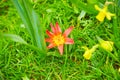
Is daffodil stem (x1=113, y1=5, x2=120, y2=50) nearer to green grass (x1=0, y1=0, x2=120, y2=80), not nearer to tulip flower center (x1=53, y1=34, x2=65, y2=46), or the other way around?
green grass (x1=0, y1=0, x2=120, y2=80)

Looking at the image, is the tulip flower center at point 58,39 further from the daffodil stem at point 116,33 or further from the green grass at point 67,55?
the daffodil stem at point 116,33

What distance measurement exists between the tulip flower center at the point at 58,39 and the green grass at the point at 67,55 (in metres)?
0.05

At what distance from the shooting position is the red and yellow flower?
72.5 inches

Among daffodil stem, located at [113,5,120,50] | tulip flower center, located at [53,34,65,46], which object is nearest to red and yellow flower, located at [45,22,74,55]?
tulip flower center, located at [53,34,65,46]

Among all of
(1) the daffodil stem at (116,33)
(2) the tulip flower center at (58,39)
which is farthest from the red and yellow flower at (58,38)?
(1) the daffodil stem at (116,33)

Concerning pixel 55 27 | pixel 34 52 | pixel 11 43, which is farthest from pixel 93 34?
pixel 11 43

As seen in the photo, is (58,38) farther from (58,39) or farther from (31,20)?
(31,20)

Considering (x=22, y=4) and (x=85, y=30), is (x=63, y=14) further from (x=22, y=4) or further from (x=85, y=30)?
(x=22, y=4)

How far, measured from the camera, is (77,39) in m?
1.94

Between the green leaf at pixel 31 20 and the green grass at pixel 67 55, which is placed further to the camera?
the green grass at pixel 67 55

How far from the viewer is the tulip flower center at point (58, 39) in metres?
1.86

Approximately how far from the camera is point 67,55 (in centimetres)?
187

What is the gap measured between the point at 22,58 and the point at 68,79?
340 mm

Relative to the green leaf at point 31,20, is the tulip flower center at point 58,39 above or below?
below
